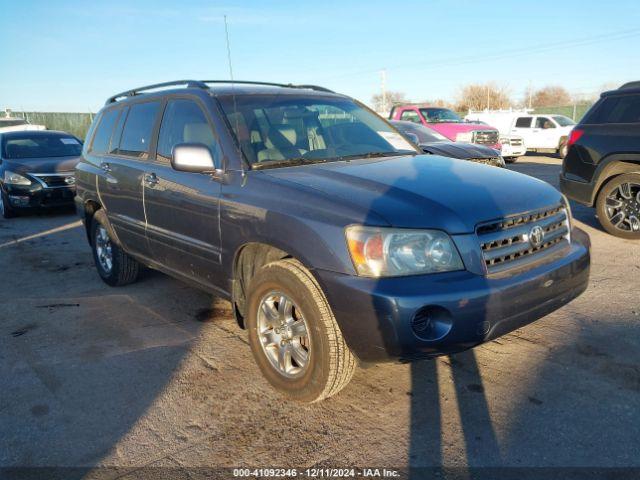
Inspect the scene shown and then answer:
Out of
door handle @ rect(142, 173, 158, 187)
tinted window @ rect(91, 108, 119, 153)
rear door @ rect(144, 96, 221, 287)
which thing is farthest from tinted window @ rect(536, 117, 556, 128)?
door handle @ rect(142, 173, 158, 187)

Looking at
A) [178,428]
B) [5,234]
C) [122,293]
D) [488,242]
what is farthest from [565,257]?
[5,234]

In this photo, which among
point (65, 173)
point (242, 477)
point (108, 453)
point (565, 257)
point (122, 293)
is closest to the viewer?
point (242, 477)

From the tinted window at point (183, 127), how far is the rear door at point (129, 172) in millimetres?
189

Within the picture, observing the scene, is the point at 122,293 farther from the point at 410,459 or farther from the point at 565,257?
the point at 565,257

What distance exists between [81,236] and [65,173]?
2.39m

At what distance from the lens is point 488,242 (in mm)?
2623

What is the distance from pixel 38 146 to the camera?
35.2 ft

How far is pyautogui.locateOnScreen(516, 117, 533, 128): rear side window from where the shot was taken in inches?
817

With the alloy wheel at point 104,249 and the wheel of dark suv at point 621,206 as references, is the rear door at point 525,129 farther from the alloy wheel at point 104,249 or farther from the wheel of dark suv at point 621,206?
the alloy wheel at point 104,249

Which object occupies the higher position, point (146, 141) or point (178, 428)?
point (146, 141)

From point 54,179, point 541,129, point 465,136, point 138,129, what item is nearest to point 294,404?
point 138,129

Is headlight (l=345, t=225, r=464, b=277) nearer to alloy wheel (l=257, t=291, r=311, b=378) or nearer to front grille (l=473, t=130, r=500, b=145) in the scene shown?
alloy wheel (l=257, t=291, r=311, b=378)

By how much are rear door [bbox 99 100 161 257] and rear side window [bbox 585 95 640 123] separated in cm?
533

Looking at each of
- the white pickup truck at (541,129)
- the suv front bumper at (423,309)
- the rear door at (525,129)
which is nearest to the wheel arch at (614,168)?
the suv front bumper at (423,309)
